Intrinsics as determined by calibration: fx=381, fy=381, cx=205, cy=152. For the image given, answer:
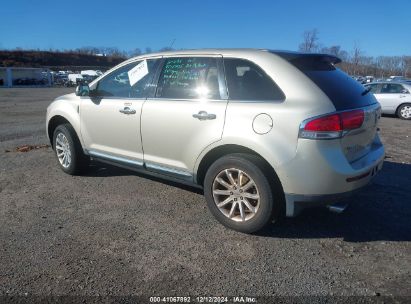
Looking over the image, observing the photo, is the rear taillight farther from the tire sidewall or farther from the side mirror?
the tire sidewall

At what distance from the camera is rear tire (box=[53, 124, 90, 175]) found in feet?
17.7

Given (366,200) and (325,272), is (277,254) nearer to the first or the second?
(325,272)

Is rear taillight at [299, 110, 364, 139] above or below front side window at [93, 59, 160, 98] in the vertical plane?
below

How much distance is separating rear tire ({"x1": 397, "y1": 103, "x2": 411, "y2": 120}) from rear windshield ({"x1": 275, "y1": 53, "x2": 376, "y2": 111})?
498 inches

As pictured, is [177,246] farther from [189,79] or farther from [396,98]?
[396,98]

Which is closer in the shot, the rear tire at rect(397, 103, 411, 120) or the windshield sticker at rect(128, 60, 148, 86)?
the windshield sticker at rect(128, 60, 148, 86)

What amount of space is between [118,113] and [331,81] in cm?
252

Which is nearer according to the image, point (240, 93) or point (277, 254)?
point (277, 254)

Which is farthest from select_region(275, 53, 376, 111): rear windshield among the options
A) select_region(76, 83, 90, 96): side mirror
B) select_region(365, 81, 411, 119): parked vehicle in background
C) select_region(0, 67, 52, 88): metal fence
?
select_region(0, 67, 52, 88): metal fence

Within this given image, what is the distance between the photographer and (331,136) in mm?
3244

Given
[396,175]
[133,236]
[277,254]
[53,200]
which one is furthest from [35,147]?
[396,175]

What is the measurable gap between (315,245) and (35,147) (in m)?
6.20

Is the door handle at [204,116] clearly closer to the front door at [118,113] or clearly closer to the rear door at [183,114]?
the rear door at [183,114]

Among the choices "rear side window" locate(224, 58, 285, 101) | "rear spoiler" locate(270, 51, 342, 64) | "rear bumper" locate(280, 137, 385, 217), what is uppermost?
"rear spoiler" locate(270, 51, 342, 64)
